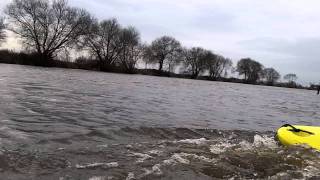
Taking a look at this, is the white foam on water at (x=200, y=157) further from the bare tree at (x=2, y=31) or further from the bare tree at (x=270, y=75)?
the bare tree at (x=270, y=75)

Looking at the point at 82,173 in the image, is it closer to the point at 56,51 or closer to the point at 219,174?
the point at 219,174

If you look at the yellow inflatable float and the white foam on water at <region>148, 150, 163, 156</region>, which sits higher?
the yellow inflatable float

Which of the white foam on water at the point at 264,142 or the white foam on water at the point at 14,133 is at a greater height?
the white foam on water at the point at 14,133

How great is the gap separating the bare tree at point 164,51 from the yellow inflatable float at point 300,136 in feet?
241

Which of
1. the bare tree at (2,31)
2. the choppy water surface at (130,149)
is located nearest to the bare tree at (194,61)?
the bare tree at (2,31)

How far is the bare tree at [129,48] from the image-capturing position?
205 ft

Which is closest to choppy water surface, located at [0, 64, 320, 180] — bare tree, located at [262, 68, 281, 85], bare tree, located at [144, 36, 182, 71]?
bare tree, located at [144, 36, 182, 71]

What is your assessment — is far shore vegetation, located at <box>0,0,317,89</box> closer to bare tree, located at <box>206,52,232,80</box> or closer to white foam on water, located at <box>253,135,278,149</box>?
bare tree, located at <box>206,52,232,80</box>

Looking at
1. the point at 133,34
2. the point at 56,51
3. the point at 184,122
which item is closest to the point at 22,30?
the point at 56,51

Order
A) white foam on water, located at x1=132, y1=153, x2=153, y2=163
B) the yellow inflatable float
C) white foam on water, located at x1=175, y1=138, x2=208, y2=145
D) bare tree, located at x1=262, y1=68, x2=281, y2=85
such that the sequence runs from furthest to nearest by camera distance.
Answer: bare tree, located at x1=262, y1=68, x2=281, y2=85
white foam on water, located at x1=175, y1=138, x2=208, y2=145
the yellow inflatable float
white foam on water, located at x1=132, y1=153, x2=153, y2=163

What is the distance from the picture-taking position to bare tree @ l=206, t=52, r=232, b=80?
324 feet

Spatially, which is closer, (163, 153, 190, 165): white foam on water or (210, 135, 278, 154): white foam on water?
(163, 153, 190, 165): white foam on water

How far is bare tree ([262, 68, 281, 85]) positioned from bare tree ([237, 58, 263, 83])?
4.99 m

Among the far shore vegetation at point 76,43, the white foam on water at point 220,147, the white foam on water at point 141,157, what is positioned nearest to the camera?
the white foam on water at point 141,157
